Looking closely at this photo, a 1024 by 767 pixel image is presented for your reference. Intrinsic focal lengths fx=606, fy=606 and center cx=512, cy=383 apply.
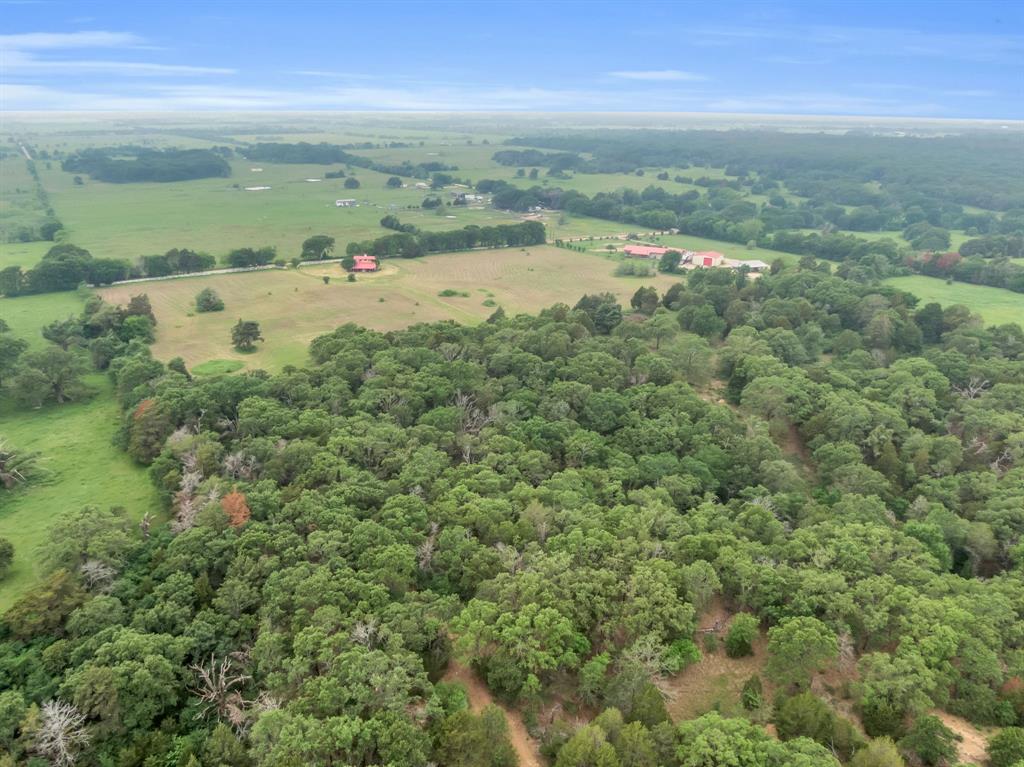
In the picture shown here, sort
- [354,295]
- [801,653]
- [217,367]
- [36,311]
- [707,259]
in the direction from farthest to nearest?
1. [707,259]
2. [354,295]
3. [36,311]
4. [217,367]
5. [801,653]

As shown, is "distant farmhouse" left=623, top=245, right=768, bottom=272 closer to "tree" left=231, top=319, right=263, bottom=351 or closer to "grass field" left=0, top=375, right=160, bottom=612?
"tree" left=231, top=319, right=263, bottom=351

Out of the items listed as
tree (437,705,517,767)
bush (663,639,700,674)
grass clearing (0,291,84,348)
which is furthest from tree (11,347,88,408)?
bush (663,639,700,674)

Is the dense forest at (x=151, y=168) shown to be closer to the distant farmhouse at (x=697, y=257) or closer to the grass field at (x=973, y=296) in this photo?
the distant farmhouse at (x=697, y=257)

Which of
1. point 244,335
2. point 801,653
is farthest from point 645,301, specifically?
point 801,653

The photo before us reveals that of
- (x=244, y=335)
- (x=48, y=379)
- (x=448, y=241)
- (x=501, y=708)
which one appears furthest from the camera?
(x=448, y=241)

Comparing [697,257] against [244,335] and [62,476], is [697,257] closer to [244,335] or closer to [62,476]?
[244,335]

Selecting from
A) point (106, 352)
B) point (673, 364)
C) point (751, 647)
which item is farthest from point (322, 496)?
point (106, 352)

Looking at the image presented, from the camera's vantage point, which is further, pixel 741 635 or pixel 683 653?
pixel 741 635
